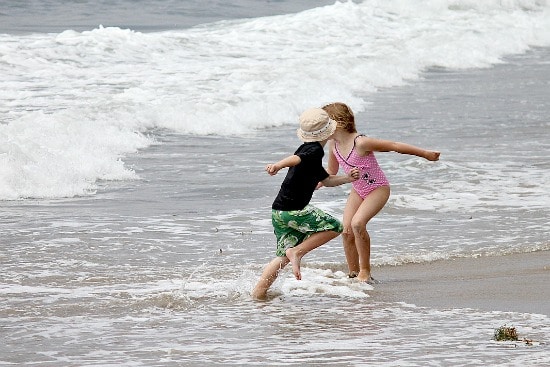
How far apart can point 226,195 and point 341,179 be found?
400 centimetres

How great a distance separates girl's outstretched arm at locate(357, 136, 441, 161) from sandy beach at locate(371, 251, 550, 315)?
33.1 inches

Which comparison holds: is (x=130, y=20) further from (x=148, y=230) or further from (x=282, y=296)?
(x=282, y=296)

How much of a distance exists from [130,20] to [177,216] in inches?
1139

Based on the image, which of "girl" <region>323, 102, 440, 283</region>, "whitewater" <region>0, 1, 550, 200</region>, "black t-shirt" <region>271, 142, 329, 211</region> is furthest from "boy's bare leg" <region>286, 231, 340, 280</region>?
"whitewater" <region>0, 1, 550, 200</region>

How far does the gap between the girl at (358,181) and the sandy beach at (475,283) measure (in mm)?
241

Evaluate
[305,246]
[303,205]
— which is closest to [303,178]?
[303,205]

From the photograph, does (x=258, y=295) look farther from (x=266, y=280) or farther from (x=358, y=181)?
(x=358, y=181)

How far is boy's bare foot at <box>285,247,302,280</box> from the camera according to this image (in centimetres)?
688

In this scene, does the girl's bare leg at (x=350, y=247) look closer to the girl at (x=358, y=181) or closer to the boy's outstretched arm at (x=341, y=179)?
the girl at (x=358, y=181)

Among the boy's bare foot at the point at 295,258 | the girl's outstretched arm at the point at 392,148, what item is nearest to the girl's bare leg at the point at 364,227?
the girl's outstretched arm at the point at 392,148

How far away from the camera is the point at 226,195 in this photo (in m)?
10.9

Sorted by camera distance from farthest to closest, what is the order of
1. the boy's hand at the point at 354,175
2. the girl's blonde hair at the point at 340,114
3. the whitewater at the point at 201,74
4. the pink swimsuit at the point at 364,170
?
1. the whitewater at the point at 201,74
2. the pink swimsuit at the point at 364,170
3. the girl's blonde hair at the point at 340,114
4. the boy's hand at the point at 354,175

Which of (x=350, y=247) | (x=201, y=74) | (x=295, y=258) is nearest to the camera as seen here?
(x=295, y=258)

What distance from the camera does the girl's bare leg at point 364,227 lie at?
24.7 feet
